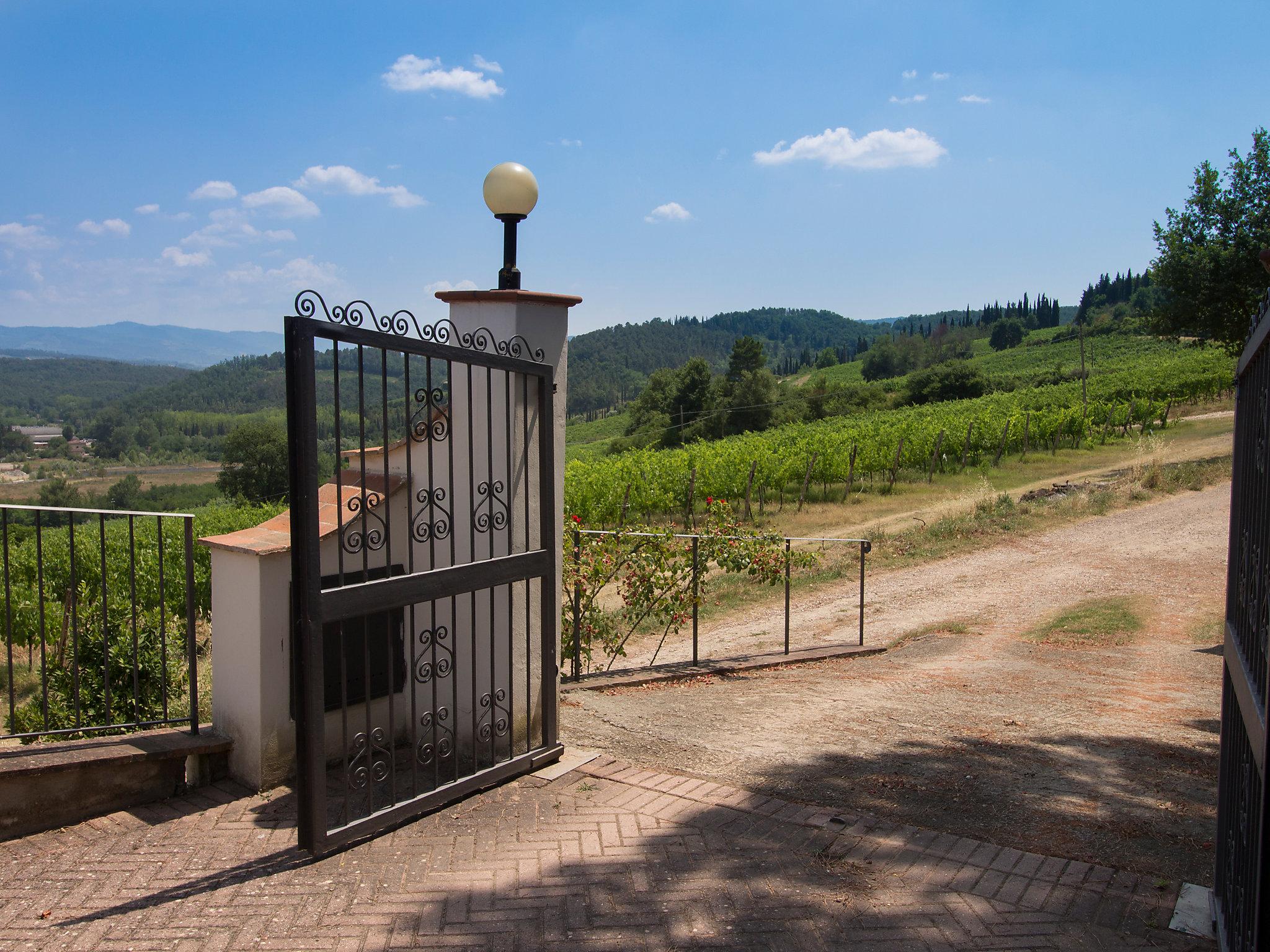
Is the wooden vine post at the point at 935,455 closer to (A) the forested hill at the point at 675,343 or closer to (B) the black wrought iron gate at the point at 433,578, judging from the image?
(B) the black wrought iron gate at the point at 433,578

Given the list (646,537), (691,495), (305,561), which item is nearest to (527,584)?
(305,561)

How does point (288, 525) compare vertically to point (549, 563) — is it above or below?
above

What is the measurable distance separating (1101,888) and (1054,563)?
11.0m

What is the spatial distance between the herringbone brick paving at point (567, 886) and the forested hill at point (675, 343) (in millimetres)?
73114

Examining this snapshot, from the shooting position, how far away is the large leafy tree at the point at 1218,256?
693 inches

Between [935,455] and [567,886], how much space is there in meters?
21.4

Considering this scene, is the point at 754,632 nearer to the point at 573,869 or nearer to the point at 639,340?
the point at 573,869

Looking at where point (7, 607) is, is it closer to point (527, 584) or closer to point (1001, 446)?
point (527, 584)

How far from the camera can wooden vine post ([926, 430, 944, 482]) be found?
73.5ft

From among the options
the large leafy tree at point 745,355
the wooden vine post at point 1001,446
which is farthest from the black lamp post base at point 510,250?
the large leafy tree at point 745,355

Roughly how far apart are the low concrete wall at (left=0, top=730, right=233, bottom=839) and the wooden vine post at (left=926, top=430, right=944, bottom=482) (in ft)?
68.6

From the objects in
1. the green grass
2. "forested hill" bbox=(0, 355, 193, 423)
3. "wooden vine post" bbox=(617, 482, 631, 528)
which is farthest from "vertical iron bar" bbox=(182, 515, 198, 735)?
"forested hill" bbox=(0, 355, 193, 423)

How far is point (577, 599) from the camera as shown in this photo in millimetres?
6227

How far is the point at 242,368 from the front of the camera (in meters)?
85.7
